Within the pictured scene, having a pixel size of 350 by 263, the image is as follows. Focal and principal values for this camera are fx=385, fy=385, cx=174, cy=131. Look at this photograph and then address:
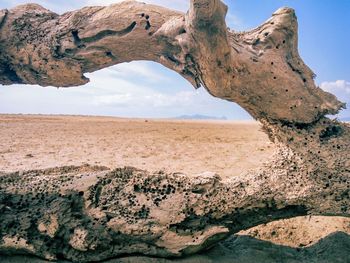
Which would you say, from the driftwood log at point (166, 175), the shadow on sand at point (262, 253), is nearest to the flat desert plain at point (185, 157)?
the shadow on sand at point (262, 253)

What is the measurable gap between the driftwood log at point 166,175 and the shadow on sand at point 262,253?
179 mm

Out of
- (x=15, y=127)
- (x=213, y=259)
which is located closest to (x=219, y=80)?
(x=213, y=259)

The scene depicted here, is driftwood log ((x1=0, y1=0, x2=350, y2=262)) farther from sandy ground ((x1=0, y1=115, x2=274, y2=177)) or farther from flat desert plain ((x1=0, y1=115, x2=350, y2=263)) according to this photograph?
sandy ground ((x1=0, y1=115, x2=274, y2=177))

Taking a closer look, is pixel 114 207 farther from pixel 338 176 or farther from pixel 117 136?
pixel 117 136

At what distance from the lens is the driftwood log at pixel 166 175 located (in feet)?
15.7

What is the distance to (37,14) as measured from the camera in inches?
208

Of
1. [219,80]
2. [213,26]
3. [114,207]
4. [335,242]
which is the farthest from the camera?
[335,242]

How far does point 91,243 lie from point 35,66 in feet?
8.18

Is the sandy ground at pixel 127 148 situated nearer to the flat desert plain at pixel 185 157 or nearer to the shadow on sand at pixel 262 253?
the flat desert plain at pixel 185 157

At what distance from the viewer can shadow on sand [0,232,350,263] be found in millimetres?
5027

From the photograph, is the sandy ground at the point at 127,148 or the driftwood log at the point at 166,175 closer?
the driftwood log at the point at 166,175

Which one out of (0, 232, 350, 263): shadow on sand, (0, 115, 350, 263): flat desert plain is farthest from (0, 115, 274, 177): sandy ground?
(0, 232, 350, 263): shadow on sand

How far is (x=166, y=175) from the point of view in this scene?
508 centimetres

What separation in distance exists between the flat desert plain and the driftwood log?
444 millimetres
